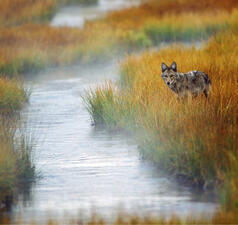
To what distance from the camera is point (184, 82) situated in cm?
927

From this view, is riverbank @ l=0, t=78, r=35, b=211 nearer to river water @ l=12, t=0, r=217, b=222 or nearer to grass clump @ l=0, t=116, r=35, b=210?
grass clump @ l=0, t=116, r=35, b=210

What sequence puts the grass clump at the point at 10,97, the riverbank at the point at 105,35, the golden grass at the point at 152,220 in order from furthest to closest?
the riverbank at the point at 105,35, the grass clump at the point at 10,97, the golden grass at the point at 152,220

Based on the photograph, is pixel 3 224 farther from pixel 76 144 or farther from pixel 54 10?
pixel 54 10

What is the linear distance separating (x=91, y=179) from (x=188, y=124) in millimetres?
1375

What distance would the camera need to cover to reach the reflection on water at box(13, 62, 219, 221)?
6.80 m

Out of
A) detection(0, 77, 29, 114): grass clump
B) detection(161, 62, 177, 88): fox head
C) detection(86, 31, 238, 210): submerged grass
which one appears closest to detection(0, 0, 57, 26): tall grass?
detection(0, 77, 29, 114): grass clump

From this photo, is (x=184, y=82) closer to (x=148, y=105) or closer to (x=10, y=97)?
(x=148, y=105)

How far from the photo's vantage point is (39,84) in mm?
16891

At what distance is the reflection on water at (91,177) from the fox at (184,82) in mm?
1098

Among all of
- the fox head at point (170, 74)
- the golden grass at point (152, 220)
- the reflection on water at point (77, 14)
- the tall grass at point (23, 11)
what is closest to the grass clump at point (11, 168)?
the golden grass at point (152, 220)

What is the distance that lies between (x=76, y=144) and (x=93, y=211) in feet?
11.8

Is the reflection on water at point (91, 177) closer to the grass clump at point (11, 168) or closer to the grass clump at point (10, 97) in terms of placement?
the grass clump at point (11, 168)

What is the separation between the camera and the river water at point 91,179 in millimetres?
6754

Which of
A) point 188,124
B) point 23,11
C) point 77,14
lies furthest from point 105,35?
point 77,14
